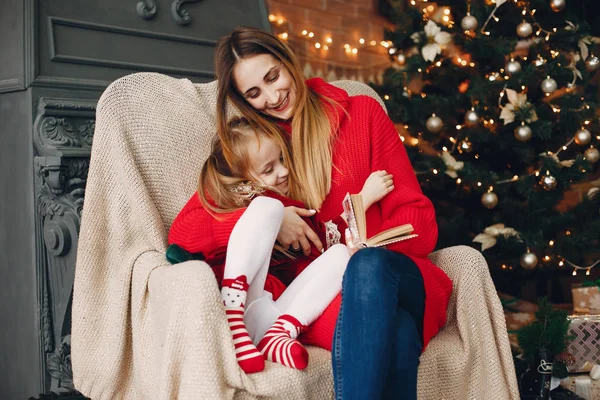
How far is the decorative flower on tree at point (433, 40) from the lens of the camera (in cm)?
336

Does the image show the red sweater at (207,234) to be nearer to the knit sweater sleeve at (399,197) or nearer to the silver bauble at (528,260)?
the knit sweater sleeve at (399,197)

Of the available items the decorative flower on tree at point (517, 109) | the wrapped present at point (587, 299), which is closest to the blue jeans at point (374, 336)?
the wrapped present at point (587, 299)

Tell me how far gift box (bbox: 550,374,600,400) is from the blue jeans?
111 cm

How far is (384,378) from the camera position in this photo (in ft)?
4.73

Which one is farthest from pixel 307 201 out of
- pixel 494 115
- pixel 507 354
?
pixel 494 115

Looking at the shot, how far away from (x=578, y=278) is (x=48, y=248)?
3.26 meters

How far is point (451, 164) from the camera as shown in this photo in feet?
10.9

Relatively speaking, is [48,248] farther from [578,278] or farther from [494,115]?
[578,278]

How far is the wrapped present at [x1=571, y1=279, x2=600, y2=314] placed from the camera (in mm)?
3045

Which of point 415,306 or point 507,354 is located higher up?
point 415,306

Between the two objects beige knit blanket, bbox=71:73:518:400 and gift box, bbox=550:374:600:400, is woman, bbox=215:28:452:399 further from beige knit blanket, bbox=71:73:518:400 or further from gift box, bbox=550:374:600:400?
gift box, bbox=550:374:600:400

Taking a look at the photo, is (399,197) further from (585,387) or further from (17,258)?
(17,258)

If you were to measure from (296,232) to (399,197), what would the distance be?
1.02 ft

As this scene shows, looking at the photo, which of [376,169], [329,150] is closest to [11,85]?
[329,150]
